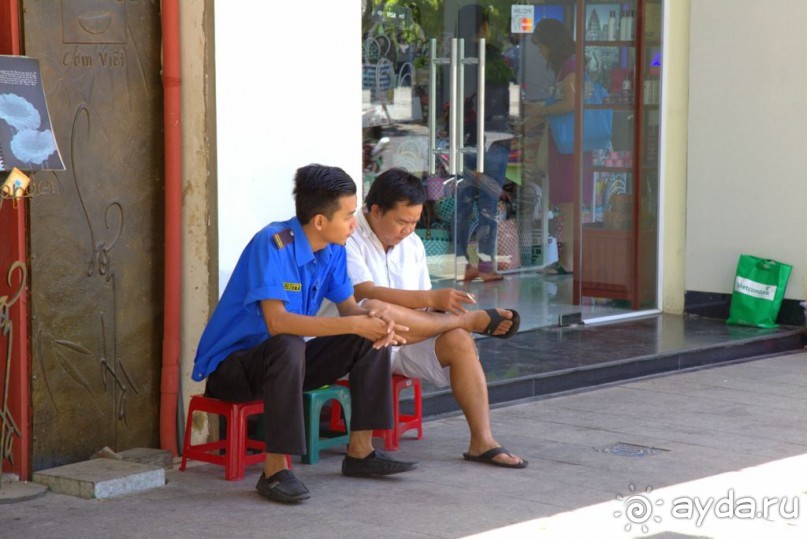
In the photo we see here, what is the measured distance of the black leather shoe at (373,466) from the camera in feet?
15.8

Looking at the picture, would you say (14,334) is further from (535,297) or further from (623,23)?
(623,23)

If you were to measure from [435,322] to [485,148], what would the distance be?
3281 mm

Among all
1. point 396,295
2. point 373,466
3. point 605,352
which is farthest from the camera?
point 605,352

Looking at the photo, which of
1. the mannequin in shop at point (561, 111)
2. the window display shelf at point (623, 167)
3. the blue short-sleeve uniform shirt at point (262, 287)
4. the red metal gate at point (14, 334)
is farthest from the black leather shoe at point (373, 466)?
the mannequin in shop at point (561, 111)

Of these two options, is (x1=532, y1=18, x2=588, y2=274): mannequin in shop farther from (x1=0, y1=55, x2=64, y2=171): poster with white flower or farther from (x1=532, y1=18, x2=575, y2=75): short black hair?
(x1=0, y1=55, x2=64, y2=171): poster with white flower

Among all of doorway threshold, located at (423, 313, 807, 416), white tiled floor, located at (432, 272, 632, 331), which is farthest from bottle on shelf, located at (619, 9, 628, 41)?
doorway threshold, located at (423, 313, 807, 416)

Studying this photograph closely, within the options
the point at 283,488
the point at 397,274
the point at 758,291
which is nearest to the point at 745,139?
the point at 758,291

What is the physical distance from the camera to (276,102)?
5.30 metres

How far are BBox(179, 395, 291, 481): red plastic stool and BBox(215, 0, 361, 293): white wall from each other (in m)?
0.60

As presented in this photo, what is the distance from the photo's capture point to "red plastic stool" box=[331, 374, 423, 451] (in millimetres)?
5250

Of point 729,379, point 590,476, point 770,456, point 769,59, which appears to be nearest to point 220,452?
point 590,476

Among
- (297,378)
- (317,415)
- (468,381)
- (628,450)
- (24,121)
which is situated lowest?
(628,450)

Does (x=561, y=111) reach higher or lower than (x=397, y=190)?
higher

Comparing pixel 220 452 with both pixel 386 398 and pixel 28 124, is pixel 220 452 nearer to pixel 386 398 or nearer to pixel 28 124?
pixel 386 398
